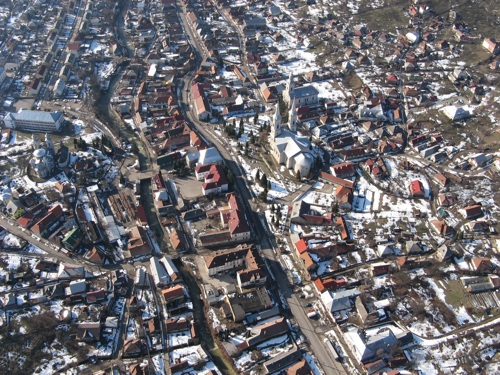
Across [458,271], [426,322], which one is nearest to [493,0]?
[458,271]

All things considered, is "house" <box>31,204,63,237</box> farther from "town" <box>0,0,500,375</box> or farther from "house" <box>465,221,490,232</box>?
"house" <box>465,221,490,232</box>

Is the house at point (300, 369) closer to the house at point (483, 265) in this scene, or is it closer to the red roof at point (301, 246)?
the red roof at point (301, 246)

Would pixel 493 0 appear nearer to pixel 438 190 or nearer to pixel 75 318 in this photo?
pixel 438 190

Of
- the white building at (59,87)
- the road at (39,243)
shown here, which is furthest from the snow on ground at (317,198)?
the white building at (59,87)

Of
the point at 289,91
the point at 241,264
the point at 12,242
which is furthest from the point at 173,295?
the point at 289,91

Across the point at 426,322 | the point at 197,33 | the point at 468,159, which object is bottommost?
the point at 426,322

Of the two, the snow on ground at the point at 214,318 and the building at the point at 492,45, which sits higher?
the building at the point at 492,45

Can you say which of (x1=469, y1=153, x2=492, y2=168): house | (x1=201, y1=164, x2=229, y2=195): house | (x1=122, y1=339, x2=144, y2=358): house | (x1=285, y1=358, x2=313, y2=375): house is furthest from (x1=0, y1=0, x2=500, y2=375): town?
(x1=285, y1=358, x2=313, y2=375): house
